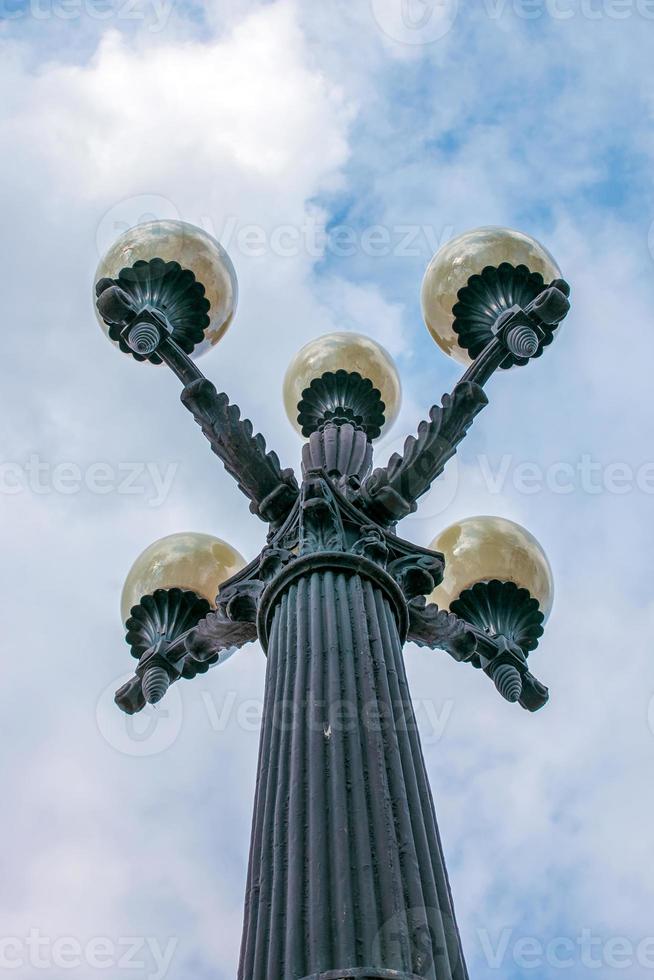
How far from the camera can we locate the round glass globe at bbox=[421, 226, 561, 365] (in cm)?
875

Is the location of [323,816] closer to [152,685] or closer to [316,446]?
[152,685]

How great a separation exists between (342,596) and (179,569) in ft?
8.22

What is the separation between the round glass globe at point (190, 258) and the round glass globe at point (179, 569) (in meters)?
1.39

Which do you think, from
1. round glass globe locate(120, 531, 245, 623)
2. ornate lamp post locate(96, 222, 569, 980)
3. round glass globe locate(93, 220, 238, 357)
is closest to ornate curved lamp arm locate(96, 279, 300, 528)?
ornate lamp post locate(96, 222, 569, 980)

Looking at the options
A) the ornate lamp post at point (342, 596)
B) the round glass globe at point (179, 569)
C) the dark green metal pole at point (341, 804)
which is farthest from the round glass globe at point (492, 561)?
the dark green metal pole at point (341, 804)

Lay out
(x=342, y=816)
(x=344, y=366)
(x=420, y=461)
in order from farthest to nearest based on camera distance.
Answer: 1. (x=344, y=366)
2. (x=420, y=461)
3. (x=342, y=816)

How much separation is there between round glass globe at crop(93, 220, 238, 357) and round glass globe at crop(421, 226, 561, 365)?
4.89 feet

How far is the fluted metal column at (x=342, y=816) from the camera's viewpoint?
14.5 feet

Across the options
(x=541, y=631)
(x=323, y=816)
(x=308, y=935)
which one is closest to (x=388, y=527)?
(x=541, y=631)

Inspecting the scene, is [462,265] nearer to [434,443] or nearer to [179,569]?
[434,443]

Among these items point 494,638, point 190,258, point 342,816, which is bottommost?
point 342,816

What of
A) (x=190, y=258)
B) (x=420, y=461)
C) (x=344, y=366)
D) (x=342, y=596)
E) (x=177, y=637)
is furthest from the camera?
(x=344, y=366)

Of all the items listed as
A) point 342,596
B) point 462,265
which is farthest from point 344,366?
point 342,596

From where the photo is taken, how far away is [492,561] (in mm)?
8531
